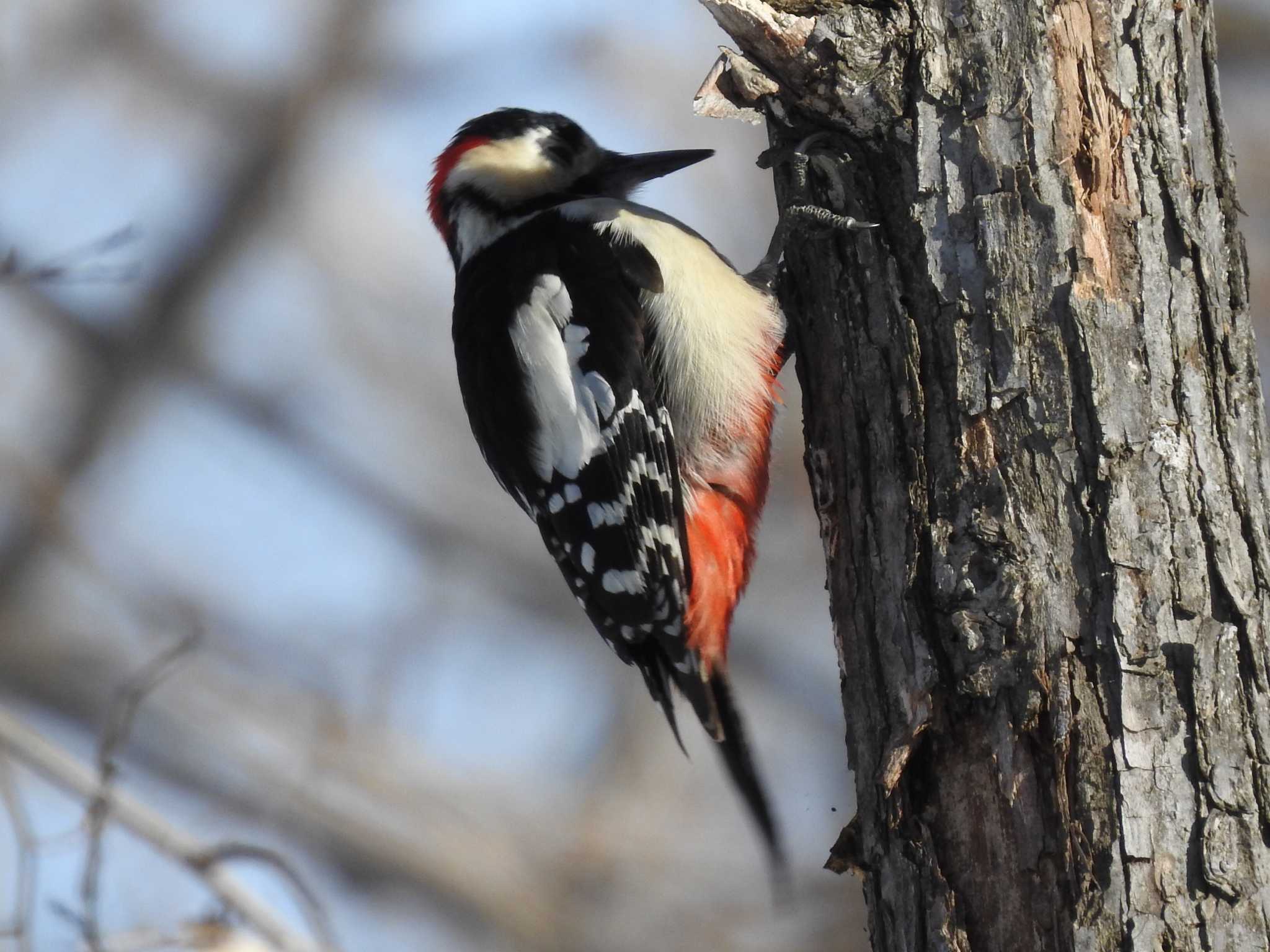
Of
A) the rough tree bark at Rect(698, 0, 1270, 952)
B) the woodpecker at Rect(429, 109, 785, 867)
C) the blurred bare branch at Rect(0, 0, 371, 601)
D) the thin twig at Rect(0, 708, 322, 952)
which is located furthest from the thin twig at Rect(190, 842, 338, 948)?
the blurred bare branch at Rect(0, 0, 371, 601)

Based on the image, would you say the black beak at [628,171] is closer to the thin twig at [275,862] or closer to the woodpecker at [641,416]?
the woodpecker at [641,416]

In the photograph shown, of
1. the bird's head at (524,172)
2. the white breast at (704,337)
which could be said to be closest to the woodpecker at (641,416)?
the white breast at (704,337)

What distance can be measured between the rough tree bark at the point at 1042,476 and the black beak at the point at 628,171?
3.82 ft

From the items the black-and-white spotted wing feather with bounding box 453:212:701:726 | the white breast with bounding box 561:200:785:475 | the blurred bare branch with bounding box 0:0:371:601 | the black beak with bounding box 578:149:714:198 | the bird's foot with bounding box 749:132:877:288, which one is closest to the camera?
the bird's foot with bounding box 749:132:877:288

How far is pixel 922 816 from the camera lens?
1876 millimetres

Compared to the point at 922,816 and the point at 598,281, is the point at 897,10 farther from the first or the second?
the point at 922,816

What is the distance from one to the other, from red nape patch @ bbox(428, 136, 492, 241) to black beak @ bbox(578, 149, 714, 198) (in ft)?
1.09

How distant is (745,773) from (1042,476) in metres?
1.41

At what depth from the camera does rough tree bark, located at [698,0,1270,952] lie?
68.5 inches

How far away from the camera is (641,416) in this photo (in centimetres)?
297

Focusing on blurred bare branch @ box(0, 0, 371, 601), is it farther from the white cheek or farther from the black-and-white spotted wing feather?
the black-and-white spotted wing feather

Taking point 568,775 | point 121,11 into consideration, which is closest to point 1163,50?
point 568,775

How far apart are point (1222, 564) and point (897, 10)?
0.99 m

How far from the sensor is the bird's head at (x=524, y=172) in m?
3.44
